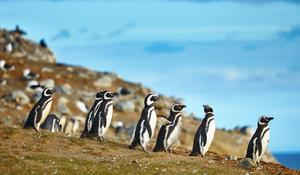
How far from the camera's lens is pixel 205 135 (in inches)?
1115

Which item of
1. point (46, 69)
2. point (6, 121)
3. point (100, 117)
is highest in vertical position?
point (46, 69)

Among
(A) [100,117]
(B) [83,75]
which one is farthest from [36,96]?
A: (A) [100,117]

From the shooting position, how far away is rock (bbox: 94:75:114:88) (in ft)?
208

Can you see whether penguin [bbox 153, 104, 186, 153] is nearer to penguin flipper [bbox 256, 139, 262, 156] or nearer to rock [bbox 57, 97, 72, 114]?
penguin flipper [bbox 256, 139, 262, 156]

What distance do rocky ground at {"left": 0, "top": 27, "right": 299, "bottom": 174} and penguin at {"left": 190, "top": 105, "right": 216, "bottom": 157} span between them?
22.8 inches

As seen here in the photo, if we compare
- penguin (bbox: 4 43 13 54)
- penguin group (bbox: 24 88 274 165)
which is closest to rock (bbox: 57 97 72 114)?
penguin (bbox: 4 43 13 54)

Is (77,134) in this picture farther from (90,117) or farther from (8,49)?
(8,49)

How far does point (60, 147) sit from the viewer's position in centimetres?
2681

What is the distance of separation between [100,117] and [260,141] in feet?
21.5

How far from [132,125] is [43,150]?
27.3 meters

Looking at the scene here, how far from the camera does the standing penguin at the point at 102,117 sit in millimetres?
30562

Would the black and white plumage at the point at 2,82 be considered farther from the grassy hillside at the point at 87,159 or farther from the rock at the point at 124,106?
the grassy hillside at the point at 87,159

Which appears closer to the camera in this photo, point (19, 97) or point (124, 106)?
point (19, 97)

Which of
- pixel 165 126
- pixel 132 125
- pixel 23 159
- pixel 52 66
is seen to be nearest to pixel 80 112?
pixel 132 125
